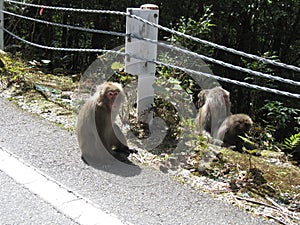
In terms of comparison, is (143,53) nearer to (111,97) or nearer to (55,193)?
(111,97)

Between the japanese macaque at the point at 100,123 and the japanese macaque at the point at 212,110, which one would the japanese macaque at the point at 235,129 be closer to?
the japanese macaque at the point at 212,110

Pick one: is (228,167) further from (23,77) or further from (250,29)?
(250,29)

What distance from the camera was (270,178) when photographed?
3.16 meters

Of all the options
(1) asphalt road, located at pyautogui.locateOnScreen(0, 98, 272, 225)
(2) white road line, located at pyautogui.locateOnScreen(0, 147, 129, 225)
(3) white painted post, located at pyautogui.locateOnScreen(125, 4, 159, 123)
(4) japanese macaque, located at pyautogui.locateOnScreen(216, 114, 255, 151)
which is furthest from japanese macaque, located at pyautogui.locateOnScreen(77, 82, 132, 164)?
(4) japanese macaque, located at pyautogui.locateOnScreen(216, 114, 255, 151)

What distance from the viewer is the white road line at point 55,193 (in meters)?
2.58

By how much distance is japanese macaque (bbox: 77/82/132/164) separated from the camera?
11.1 feet

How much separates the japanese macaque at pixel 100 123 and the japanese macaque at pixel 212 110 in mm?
1393

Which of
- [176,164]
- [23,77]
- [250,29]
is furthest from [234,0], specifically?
[176,164]

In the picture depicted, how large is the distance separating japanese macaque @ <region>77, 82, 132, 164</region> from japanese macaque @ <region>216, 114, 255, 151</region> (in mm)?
1342

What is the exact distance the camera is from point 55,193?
9.36 feet

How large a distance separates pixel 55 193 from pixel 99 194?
27 cm

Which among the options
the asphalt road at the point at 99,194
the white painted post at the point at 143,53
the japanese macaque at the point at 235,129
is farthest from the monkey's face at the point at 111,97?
the japanese macaque at the point at 235,129

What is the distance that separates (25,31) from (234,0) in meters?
4.23

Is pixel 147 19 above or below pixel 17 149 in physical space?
above
